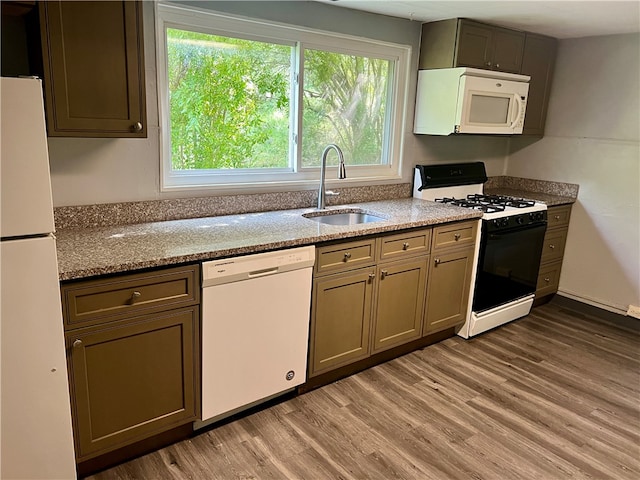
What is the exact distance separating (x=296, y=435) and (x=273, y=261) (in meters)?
0.86

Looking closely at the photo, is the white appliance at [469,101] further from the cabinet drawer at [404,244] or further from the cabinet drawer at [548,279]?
the cabinet drawer at [548,279]

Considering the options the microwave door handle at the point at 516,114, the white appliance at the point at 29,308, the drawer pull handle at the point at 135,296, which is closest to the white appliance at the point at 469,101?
Result: the microwave door handle at the point at 516,114

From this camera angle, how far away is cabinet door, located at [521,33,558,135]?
147 inches

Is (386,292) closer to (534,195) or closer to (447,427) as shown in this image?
(447,427)

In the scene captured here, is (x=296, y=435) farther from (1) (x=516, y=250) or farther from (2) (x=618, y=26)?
(2) (x=618, y=26)

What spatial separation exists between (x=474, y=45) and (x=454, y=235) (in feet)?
4.38

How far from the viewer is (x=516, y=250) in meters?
3.58

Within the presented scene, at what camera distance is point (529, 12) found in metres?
2.97

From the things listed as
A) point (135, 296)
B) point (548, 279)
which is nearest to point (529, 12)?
point (548, 279)

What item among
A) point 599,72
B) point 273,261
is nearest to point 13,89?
point 273,261

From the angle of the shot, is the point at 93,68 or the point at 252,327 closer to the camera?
the point at 93,68

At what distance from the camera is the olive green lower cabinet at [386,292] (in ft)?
8.61

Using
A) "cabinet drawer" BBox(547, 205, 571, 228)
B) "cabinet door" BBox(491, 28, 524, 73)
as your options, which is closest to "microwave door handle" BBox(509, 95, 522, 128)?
"cabinet door" BBox(491, 28, 524, 73)

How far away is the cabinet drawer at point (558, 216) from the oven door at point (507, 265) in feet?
0.61
